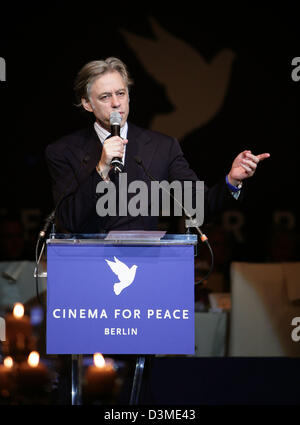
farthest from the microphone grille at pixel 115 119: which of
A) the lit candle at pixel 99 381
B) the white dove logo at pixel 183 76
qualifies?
the white dove logo at pixel 183 76

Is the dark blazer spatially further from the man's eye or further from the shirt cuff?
the man's eye

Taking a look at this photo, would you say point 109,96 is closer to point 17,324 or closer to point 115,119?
point 115,119

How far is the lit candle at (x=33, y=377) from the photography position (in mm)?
2150

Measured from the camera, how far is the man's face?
2.26 m

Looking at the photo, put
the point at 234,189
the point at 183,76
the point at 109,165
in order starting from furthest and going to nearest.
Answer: the point at 183,76, the point at 234,189, the point at 109,165

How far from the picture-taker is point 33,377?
2.21 meters

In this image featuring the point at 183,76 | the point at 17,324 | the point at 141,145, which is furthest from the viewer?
the point at 183,76

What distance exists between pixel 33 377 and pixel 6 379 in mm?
152

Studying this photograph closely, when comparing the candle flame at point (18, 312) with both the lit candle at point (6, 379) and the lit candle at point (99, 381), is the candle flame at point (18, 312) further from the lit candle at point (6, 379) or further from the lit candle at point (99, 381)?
the lit candle at point (99, 381)

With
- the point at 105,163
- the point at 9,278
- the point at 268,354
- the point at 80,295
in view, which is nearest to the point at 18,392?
the point at 80,295

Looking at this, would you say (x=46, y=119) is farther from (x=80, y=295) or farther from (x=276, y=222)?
(x=80, y=295)

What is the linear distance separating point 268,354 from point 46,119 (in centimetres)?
249

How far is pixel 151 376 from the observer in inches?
98.2

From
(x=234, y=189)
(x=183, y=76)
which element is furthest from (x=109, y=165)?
(x=183, y=76)
